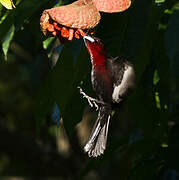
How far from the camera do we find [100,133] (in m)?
1.13

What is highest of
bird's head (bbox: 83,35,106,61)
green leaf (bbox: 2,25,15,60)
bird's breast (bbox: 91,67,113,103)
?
bird's head (bbox: 83,35,106,61)

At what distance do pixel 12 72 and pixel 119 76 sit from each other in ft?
11.0

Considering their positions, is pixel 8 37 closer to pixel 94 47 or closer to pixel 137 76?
pixel 137 76

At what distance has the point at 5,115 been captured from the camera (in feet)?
14.9

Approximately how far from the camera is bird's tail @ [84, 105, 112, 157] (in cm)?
108

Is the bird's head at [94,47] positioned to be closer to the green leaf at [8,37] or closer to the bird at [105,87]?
the bird at [105,87]

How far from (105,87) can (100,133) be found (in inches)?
4.1

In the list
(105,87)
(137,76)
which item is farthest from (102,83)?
(137,76)

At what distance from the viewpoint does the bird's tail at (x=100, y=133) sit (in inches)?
42.7

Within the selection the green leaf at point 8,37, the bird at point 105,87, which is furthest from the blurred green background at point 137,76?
the bird at point 105,87

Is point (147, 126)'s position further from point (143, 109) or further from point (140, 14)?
point (140, 14)

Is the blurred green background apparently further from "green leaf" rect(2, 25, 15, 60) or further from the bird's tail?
the bird's tail

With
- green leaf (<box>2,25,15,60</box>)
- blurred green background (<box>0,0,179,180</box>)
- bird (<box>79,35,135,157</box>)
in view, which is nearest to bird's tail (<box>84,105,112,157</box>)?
bird (<box>79,35,135,157</box>)

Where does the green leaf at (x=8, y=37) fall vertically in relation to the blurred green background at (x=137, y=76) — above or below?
above
